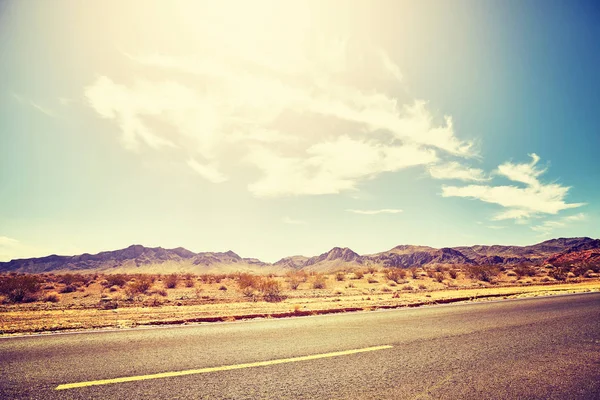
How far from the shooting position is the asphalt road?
3.71 metres

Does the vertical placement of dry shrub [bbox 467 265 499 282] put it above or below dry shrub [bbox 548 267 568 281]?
above

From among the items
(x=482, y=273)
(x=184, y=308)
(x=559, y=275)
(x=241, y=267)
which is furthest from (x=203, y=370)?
(x=241, y=267)

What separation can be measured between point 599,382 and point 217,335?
264 inches

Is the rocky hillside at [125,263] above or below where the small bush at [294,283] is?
above

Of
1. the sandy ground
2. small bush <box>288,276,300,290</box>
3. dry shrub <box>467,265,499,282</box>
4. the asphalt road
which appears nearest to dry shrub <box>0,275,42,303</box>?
the sandy ground

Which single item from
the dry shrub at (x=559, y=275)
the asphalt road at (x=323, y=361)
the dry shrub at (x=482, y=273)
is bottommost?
the dry shrub at (x=559, y=275)

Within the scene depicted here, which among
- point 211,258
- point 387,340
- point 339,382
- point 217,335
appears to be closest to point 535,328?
point 387,340

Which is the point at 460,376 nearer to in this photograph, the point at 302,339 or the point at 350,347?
the point at 350,347

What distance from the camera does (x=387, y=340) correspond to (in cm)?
618

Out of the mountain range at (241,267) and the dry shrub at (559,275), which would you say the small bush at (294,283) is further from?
the mountain range at (241,267)

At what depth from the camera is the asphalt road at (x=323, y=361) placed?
12.2 ft

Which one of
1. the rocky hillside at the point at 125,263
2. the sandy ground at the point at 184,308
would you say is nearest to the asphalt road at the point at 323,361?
the sandy ground at the point at 184,308

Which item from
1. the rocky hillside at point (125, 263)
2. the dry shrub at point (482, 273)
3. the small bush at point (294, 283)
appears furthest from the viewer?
the rocky hillside at point (125, 263)

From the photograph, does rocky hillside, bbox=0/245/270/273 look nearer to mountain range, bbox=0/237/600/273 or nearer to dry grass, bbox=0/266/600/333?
mountain range, bbox=0/237/600/273
